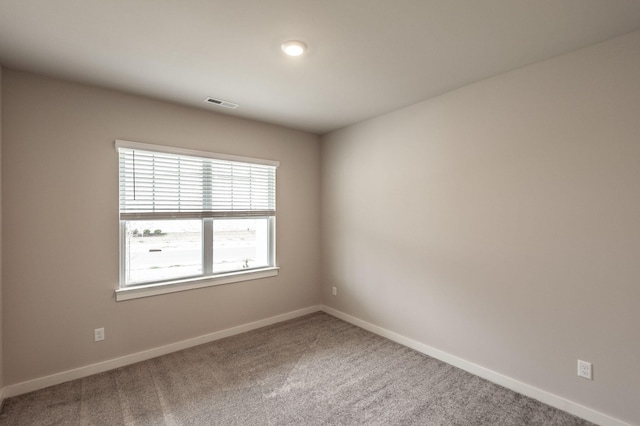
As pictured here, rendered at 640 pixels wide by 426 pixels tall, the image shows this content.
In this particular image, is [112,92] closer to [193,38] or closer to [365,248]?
[193,38]

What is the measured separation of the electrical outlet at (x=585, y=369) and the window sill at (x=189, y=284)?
3064 mm

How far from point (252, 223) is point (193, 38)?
2.30 metres

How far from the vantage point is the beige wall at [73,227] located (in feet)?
7.94

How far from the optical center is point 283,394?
95.9 inches

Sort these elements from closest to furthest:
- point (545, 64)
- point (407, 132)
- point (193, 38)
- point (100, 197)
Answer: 1. point (193, 38)
2. point (545, 64)
3. point (100, 197)
4. point (407, 132)

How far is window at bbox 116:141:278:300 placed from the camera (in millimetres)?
2963

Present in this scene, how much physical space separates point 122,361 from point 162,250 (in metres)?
1.09

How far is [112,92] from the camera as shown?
→ 282cm

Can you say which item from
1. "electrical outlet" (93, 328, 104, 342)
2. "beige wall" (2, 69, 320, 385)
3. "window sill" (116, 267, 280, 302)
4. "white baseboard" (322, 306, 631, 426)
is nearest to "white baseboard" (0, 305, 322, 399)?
"beige wall" (2, 69, 320, 385)

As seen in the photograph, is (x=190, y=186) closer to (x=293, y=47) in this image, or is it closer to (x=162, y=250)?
(x=162, y=250)

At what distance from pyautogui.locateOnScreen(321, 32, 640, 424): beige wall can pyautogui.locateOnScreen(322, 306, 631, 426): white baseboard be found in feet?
0.16

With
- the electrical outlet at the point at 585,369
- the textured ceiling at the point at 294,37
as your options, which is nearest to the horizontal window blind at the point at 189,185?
the textured ceiling at the point at 294,37

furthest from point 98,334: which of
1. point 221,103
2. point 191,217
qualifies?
point 221,103

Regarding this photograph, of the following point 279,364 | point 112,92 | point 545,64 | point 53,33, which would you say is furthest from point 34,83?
point 545,64
